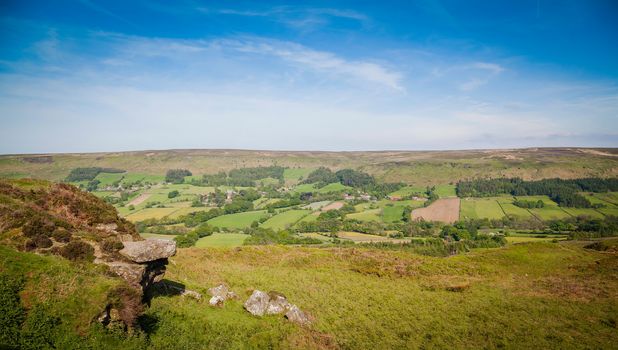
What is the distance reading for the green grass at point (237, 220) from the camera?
347ft

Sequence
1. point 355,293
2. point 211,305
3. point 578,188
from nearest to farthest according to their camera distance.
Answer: point 211,305
point 355,293
point 578,188

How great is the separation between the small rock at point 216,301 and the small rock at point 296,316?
15.5 feet

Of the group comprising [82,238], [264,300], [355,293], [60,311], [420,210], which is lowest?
[420,210]

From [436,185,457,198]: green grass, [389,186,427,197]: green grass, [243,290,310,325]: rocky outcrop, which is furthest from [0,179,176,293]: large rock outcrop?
[436,185,457,198]: green grass

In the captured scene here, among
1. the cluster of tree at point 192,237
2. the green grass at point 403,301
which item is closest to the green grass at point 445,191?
the cluster of tree at point 192,237

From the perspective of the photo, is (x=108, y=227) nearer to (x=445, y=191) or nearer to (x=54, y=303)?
(x=54, y=303)

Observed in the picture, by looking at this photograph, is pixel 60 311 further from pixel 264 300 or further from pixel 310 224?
pixel 310 224

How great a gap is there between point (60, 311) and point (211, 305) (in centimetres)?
1025

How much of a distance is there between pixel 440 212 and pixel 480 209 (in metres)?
18.3

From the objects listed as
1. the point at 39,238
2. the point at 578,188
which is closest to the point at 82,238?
the point at 39,238

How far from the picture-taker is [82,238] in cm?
1800

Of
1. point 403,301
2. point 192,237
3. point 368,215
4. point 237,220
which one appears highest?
point 403,301

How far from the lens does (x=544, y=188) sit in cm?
16750

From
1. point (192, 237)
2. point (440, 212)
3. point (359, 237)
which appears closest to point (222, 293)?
point (192, 237)
